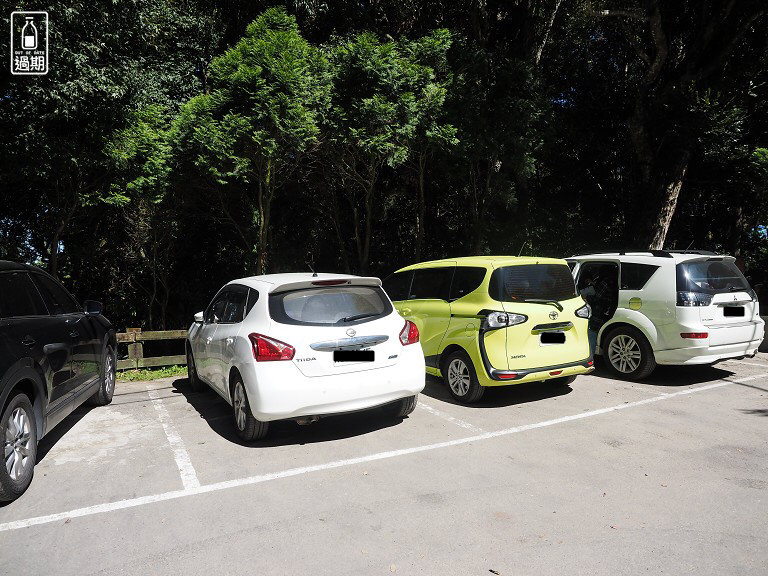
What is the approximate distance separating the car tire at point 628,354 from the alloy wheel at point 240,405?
5365 mm

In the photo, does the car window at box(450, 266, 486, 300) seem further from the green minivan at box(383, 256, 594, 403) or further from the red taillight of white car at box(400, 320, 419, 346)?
the red taillight of white car at box(400, 320, 419, 346)

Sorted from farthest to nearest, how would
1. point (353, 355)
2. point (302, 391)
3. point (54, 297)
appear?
point (54, 297) < point (353, 355) < point (302, 391)

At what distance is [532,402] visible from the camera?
6.33 meters

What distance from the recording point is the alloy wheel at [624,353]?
23.9 ft

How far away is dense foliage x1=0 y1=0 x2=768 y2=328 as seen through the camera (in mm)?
9625

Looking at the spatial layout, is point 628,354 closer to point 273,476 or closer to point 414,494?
point 414,494

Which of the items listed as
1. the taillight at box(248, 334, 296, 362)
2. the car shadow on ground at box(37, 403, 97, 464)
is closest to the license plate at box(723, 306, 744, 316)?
the taillight at box(248, 334, 296, 362)

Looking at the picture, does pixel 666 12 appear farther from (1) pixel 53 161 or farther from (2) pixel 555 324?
A: (1) pixel 53 161

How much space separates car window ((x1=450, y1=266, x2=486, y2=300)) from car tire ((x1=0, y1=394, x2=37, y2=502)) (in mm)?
4501

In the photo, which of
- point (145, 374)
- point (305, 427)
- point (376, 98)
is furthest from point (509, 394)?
point (376, 98)

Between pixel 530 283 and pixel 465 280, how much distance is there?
2.55 ft

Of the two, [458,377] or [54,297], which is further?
[458,377]

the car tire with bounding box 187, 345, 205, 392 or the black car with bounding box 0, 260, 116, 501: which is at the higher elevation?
the black car with bounding box 0, 260, 116, 501

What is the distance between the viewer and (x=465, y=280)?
251 inches
